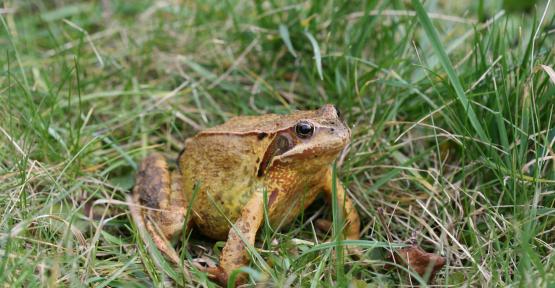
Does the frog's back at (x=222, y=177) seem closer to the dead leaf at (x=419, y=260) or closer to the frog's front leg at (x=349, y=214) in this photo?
the frog's front leg at (x=349, y=214)

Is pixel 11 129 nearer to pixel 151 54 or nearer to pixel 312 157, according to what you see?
pixel 151 54

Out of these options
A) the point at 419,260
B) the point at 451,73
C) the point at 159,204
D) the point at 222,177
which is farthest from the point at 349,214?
the point at 159,204


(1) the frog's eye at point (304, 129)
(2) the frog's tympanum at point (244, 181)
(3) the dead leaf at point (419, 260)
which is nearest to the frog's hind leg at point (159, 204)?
(2) the frog's tympanum at point (244, 181)

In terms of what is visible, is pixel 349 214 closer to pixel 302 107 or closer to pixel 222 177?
pixel 222 177

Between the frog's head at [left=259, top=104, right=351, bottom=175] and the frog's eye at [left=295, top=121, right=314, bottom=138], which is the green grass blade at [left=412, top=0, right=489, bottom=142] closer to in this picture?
the frog's head at [left=259, top=104, right=351, bottom=175]

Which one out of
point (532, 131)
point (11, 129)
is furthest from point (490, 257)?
point (11, 129)
